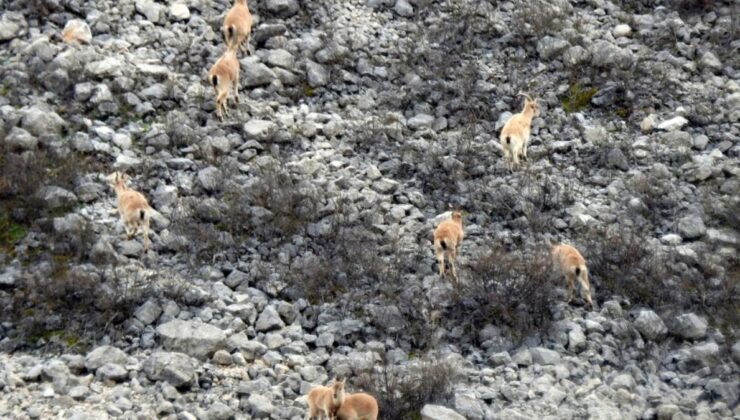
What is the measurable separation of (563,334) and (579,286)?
941 mm

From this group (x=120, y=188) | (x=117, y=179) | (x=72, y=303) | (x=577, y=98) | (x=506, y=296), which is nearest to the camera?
(x=72, y=303)

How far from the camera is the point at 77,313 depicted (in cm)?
1280

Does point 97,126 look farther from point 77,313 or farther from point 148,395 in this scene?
point 148,395

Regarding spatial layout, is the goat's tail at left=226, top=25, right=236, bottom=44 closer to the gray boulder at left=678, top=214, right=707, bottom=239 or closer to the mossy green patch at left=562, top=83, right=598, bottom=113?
the mossy green patch at left=562, top=83, right=598, bottom=113

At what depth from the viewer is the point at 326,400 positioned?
11008 millimetres

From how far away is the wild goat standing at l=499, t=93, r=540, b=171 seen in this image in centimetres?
1552

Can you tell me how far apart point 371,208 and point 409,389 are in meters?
3.60

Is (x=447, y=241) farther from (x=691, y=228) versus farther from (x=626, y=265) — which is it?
(x=691, y=228)

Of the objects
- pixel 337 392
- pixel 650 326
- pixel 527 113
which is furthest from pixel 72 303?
pixel 527 113

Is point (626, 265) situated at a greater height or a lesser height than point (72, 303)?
greater

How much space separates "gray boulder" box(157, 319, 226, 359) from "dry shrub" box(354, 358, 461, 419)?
1.69 meters

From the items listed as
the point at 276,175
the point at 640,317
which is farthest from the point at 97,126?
the point at 640,317

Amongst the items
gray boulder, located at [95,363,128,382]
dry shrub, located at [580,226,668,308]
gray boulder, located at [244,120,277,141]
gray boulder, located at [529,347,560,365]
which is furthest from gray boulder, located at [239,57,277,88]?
gray boulder, located at [529,347,560,365]

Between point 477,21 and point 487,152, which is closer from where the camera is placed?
point 487,152
